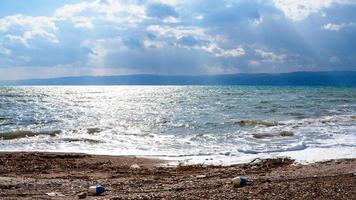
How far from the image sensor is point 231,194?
8859mm

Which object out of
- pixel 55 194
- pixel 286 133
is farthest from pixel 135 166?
pixel 286 133

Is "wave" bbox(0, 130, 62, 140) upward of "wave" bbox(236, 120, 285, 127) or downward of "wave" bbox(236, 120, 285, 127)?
downward

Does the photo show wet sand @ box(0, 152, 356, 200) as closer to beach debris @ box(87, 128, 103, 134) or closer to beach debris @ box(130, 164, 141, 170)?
beach debris @ box(130, 164, 141, 170)

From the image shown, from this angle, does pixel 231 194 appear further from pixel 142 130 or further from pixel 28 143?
pixel 142 130

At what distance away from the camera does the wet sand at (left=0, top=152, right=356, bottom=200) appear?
897 centimetres

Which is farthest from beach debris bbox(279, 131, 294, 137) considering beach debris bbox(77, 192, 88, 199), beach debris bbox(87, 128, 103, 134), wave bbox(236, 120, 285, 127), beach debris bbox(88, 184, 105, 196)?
beach debris bbox(77, 192, 88, 199)

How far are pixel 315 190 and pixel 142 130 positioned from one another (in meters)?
18.1

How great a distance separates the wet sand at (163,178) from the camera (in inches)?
353

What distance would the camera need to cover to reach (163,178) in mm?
11945

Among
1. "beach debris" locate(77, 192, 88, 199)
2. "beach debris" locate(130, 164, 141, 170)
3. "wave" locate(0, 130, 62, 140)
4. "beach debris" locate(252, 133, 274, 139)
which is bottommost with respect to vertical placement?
"wave" locate(0, 130, 62, 140)

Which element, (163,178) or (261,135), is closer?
(163,178)

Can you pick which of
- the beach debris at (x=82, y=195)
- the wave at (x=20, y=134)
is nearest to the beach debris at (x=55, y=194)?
the beach debris at (x=82, y=195)

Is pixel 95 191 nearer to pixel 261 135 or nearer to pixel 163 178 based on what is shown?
pixel 163 178

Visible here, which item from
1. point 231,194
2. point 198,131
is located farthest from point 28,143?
point 231,194
